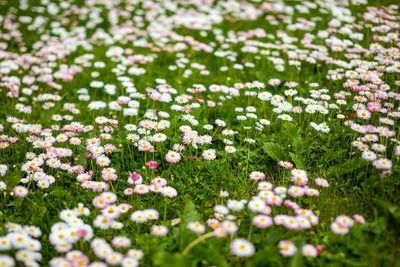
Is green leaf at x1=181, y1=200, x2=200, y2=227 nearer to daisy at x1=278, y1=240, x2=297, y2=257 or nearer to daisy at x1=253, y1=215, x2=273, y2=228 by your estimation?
daisy at x1=253, y1=215, x2=273, y2=228

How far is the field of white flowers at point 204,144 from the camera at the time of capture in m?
2.04

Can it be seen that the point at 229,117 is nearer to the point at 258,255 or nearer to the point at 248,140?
the point at 248,140

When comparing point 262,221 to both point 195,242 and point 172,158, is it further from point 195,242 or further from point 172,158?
point 172,158

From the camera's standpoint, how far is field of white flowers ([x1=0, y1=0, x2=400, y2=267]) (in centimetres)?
204

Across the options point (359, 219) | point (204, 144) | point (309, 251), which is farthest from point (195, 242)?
point (204, 144)

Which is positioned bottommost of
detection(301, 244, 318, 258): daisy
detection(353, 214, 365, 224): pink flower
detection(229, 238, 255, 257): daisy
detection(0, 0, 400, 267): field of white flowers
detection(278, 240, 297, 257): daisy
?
detection(0, 0, 400, 267): field of white flowers

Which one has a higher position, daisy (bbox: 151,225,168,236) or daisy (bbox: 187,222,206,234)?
daisy (bbox: 187,222,206,234)

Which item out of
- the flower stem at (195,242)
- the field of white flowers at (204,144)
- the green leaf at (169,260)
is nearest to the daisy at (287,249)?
the field of white flowers at (204,144)

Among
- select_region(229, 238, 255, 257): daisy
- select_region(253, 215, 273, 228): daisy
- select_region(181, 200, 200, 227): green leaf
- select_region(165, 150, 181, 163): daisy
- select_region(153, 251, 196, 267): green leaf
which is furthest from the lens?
select_region(165, 150, 181, 163): daisy

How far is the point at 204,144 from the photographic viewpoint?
10.4ft

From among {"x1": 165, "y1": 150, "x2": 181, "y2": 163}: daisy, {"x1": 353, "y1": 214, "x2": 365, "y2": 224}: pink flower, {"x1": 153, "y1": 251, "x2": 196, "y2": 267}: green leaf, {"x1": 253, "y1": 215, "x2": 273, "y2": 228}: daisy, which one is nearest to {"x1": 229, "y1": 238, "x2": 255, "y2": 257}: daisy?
{"x1": 253, "y1": 215, "x2": 273, "y2": 228}: daisy

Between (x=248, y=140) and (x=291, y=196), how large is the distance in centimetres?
79

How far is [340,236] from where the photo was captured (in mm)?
2008

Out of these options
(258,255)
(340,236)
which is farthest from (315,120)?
(258,255)
